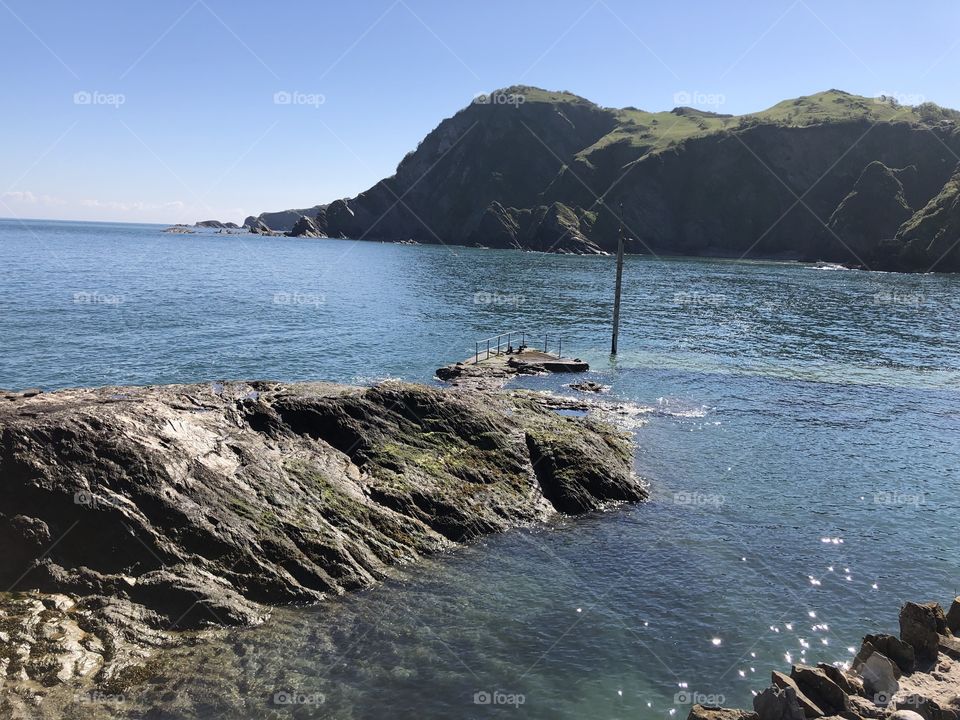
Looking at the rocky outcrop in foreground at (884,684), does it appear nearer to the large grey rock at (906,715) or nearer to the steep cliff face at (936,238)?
the large grey rock at (906,715)

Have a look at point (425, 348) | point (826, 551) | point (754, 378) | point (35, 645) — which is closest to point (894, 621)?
point (826, 551)

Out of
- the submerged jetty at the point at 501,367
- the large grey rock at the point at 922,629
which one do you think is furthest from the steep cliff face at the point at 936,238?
the large grey rock at the point at 922,629

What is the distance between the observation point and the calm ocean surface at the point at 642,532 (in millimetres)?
14039

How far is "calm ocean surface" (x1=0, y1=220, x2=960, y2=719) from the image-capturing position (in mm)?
14039

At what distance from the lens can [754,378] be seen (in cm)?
4828

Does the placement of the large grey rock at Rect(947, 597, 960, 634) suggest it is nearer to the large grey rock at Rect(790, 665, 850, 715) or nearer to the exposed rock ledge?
the large grey rock at Rect(790, 665, 850, 715)

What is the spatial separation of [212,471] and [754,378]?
1628 inches

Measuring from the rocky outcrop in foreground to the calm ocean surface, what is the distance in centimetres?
161

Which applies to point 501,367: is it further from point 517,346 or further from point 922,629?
point 922,629

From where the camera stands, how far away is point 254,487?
18.2 m

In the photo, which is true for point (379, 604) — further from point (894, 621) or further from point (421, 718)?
point (894, 621)

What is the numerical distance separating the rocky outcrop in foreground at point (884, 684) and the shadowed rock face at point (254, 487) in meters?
10.2

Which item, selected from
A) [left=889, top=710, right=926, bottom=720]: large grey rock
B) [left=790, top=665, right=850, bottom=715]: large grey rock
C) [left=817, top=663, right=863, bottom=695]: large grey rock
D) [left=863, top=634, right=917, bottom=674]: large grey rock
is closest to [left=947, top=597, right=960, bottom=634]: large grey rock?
[left=863, top=634, right=917, bottom=674]: large grey rock

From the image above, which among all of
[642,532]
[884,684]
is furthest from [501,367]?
[884,684]
